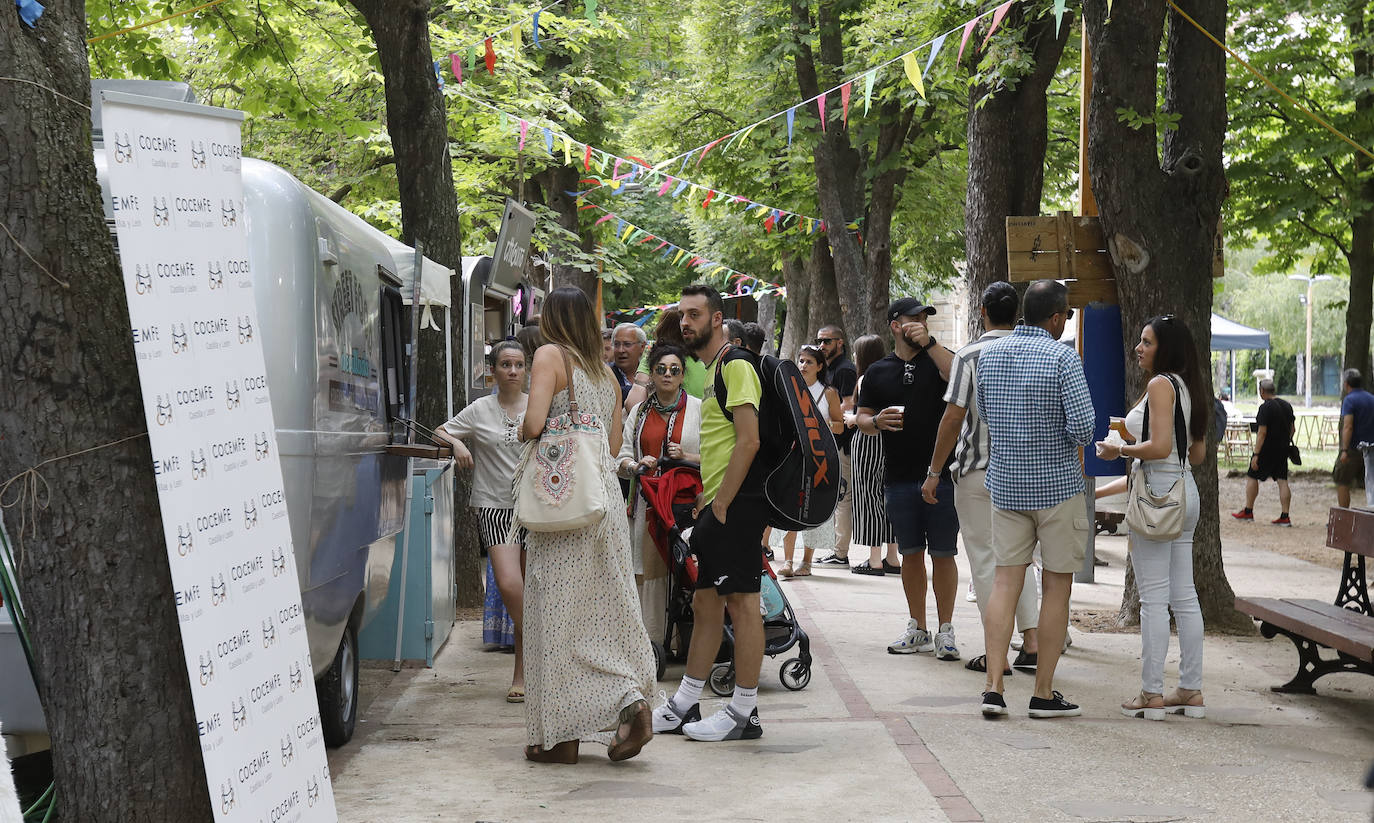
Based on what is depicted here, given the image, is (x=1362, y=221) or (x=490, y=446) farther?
(x=1362, y=221)

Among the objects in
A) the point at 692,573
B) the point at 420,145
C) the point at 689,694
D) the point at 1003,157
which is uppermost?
the point at 1003,157

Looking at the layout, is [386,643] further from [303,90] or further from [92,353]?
[303,90]

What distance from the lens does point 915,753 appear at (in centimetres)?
609

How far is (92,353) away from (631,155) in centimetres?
2572

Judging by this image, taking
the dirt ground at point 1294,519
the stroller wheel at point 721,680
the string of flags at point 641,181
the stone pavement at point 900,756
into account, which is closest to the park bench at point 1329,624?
the stone pavement at point 900,756

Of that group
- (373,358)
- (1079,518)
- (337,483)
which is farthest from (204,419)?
(1079,518)

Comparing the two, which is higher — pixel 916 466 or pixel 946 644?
pixel 916 466

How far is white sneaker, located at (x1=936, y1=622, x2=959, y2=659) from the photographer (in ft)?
27.4

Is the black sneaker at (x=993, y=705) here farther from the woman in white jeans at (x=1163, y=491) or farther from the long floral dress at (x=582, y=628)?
the long floral dress at (x=582, y=628)

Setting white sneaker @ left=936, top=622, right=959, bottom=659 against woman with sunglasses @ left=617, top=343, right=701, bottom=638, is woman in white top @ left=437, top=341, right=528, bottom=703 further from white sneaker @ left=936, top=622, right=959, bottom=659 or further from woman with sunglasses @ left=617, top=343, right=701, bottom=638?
white sneaker @ left=936, top=622, right=959, bottom=659

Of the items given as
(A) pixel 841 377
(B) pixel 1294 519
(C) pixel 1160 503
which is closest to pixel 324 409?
(C) pixel 1160 503

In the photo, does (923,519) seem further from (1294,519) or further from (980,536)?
(1294,519)

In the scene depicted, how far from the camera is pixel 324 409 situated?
5.37 metres

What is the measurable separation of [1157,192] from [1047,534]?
340cm
